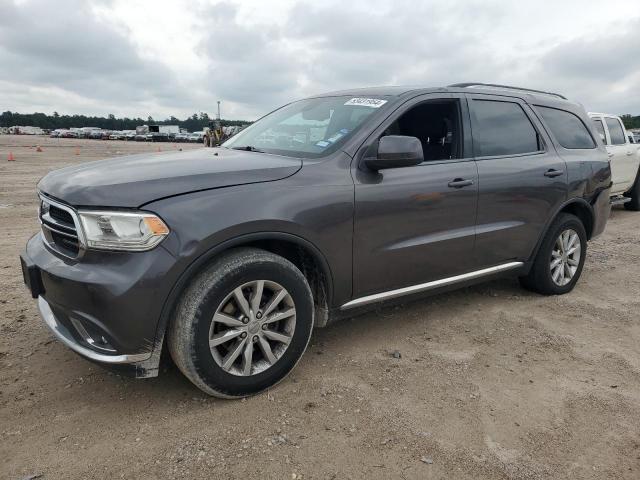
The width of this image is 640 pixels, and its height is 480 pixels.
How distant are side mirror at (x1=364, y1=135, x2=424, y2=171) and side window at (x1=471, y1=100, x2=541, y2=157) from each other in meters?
0.97

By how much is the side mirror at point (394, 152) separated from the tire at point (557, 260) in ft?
6.55

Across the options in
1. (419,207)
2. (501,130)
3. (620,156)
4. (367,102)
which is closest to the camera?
(419,207)

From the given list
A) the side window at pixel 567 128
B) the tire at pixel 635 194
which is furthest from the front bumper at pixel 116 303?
the tire at pixel 635 194

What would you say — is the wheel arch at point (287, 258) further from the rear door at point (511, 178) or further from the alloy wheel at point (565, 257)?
the alloy wheel at point (565, 257)

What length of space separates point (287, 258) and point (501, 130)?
218cm

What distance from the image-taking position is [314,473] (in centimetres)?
230

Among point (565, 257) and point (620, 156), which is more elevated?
point (620, 156)

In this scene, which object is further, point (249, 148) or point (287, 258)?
point (249, 148)

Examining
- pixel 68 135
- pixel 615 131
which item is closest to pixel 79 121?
→ pixel 68 135

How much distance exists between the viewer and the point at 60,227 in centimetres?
268

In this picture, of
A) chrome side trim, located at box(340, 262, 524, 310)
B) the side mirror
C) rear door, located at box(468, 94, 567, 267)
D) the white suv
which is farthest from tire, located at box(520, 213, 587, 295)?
the white suv

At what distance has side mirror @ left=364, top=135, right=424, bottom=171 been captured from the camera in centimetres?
309

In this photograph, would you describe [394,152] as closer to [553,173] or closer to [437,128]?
[437,128]

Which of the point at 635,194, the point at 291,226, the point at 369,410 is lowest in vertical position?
the point at 369,410
